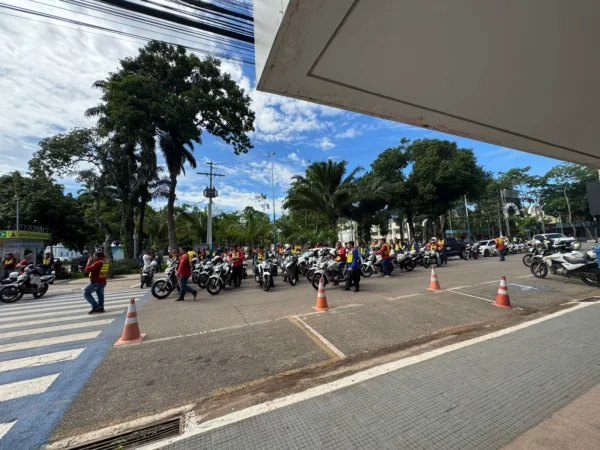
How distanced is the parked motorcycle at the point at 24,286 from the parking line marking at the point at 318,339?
9.97 meters

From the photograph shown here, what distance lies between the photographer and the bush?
19391 millimetres

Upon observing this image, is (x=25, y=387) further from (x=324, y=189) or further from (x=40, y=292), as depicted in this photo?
(x=324, y=189)

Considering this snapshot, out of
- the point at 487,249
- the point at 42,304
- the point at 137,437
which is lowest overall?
the point at 137,437

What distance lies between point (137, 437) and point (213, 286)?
7.07 m

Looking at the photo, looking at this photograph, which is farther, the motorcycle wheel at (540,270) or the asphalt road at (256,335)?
the motorcycle wheel at (540,270)

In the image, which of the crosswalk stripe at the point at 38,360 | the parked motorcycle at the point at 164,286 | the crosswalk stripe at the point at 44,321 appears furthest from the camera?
the parked motorcycle at the point at 164,286

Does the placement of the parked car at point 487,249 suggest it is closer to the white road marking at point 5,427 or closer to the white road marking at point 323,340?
the white road marking at point 323,340

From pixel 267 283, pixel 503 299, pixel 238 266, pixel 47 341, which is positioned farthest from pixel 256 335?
pixel 238 266

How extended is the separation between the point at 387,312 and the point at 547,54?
17.4ft

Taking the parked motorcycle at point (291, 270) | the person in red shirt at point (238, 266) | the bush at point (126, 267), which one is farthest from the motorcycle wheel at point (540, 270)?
the bush at point (126, 267)

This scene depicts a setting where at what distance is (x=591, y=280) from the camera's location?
8.48 meters

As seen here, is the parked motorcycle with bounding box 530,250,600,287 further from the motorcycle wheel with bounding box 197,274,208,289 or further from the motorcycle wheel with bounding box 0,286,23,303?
the motorcycle wheel with bounding box 0,286,23,303

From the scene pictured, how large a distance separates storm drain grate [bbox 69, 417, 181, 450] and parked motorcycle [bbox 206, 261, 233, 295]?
6.90 m

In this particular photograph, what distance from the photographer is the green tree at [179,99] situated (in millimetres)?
15938
